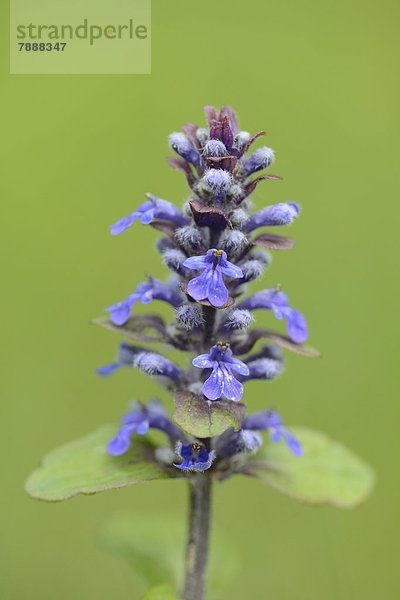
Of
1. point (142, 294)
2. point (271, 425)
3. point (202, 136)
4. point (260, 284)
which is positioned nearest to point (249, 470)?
point (271, 425)

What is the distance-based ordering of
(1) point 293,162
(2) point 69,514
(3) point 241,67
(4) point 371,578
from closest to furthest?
1. (4) point 371,578
2. (2) point 69,514
3. (1) point 293,162
4. (3) point 241,67

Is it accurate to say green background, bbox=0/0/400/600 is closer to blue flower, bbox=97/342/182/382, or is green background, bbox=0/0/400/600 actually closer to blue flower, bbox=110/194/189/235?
blue flower, bbox=97/342/182/382

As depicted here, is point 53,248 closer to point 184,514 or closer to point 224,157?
point 184,514

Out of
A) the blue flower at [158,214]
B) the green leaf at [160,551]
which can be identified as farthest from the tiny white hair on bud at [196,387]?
the green leaf at [160,551]

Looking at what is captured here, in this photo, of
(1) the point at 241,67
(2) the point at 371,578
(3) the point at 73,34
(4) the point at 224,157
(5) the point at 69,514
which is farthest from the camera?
(1) the point at 241,67

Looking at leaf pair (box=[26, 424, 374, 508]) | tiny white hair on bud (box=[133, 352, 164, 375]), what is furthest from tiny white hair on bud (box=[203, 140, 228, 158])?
leaf pair (box=[26, 424, 374, 508])

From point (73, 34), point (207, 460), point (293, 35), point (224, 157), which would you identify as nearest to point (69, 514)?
point (207, 460)

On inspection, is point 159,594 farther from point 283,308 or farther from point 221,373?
point 283,308

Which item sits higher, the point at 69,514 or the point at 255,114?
the point at 255,114
